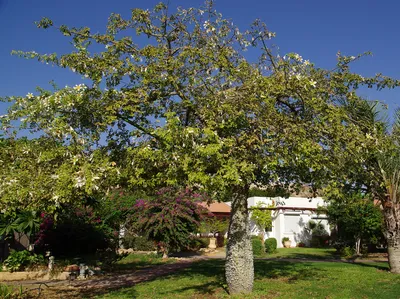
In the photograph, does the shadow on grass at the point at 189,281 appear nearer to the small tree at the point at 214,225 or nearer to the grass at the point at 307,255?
the grass at the point at 307,255

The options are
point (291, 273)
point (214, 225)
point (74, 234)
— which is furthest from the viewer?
point (214, 225)

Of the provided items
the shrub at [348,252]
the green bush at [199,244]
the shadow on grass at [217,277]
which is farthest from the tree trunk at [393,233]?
the green bush at [199,244]

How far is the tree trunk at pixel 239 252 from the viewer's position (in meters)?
9.62

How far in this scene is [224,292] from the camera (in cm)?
1001

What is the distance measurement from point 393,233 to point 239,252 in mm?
7385

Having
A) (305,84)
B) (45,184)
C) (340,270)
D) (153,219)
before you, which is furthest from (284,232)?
(45,184)

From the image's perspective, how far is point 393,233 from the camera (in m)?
14.1

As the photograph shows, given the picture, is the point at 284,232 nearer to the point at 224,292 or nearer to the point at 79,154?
the point at 224,292

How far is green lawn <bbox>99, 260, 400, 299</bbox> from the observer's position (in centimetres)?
985

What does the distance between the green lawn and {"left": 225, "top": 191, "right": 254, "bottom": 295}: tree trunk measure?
33cm

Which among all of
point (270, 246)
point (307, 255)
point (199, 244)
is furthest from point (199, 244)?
point (307, 255)

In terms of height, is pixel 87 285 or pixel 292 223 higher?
pixel 292 223

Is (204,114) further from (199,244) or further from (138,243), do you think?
(199,244)

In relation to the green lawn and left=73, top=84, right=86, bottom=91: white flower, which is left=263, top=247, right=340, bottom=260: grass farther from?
left=73, top=84, right=86, bottom=91: white flower
